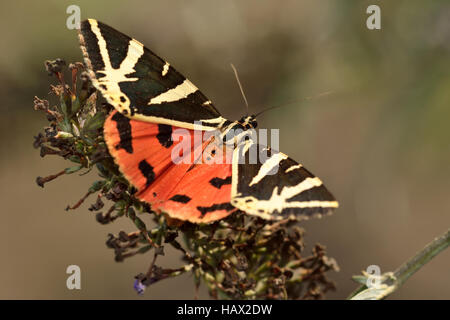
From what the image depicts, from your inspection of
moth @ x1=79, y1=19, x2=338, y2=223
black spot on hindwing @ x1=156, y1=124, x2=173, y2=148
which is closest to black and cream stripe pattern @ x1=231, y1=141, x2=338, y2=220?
moth @ x1=79, y1=19, x2=338, y2=223

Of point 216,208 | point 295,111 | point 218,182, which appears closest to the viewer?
point 216,208

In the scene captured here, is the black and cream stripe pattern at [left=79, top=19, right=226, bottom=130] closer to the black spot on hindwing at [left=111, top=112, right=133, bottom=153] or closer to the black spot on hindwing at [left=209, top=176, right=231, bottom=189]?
the black spot on hindwing at [left=111, top=112, right=133, bottom=153]

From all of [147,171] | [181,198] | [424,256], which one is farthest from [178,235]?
[424,256]

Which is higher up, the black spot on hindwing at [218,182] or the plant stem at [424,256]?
the black spot on hindwing at [218,182]

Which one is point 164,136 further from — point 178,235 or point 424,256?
point 424,256

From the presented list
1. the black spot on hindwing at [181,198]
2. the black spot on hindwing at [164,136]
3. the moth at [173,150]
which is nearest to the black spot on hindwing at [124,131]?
the moth at [173,150]

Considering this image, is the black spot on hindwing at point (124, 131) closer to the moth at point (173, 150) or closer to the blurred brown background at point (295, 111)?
the moth at point (173, 150)

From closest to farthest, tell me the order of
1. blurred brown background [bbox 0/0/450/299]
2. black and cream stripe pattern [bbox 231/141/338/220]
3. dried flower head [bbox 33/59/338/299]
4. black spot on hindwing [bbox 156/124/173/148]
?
black and cream stripe pattern [bbox 231/141/338/220], dried flower head [bbox 33/59/338/299], black spot on hindwing [bbox 156/124/173/148], blurred brown background [bbox 0/0/450/299]
